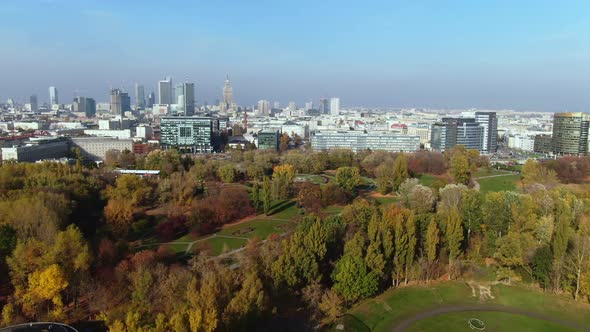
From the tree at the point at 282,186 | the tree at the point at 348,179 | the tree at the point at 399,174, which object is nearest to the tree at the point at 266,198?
the tree at the point at 282,186

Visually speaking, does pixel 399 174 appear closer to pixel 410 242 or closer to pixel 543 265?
pixel 410 242

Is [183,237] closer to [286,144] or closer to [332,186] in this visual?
[332,186]

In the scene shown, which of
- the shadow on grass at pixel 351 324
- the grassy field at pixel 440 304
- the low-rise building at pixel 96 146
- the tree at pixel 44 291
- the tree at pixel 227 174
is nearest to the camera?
the shadow on grass at pixel 351 324

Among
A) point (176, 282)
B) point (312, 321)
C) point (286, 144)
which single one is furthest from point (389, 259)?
point (286, 144)

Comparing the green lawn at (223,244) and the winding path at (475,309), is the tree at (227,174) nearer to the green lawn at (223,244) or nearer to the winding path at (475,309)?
the green lawn at (223,244)

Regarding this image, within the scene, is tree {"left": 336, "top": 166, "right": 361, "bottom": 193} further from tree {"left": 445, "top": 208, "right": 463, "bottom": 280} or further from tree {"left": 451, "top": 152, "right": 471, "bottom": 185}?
tree {"left": 445, "top": 208, "right": 463, "bottom": 280}
